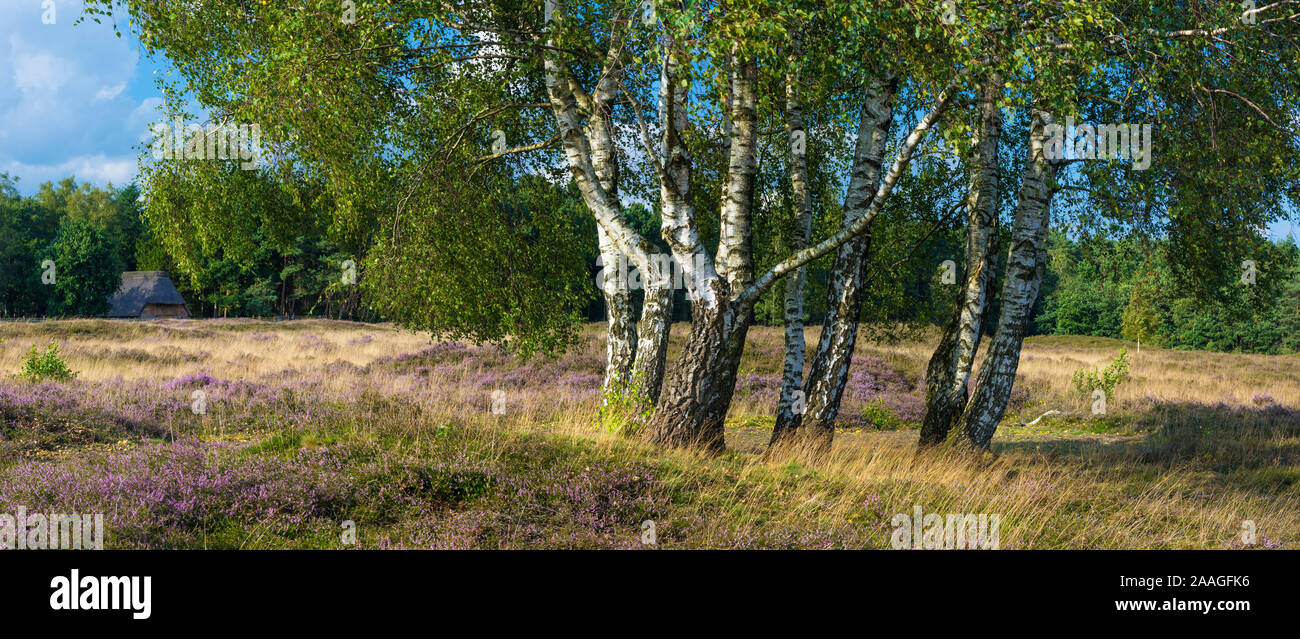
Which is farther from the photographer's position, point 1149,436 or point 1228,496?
point 1149,436

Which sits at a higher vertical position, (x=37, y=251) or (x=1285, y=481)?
(x=37, y=251)

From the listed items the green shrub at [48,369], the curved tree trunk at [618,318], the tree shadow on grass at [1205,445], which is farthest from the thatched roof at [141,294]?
the tree shadow on grass at [1205,445]

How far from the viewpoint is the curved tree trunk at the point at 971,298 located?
39.9ft

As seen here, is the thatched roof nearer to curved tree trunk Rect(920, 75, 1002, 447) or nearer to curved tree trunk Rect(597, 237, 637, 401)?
curved tree trunk Rect(597, 237, 637, 401)

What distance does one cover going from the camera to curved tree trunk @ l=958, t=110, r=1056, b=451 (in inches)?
457

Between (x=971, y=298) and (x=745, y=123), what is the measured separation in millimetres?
5109

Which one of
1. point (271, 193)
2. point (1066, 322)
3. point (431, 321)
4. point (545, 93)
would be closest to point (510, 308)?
point (431, 321)

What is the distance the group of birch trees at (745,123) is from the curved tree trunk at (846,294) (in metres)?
0.04

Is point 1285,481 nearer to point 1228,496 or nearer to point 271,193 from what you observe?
point 1228,496

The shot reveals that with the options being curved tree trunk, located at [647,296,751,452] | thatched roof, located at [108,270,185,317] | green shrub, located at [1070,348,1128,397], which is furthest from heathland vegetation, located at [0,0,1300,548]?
thatched roof, located at [108,270,185,317]

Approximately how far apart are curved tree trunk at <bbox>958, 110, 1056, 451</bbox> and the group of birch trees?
36 millimetres

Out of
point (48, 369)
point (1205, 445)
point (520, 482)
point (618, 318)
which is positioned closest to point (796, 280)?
point (618, 318)
